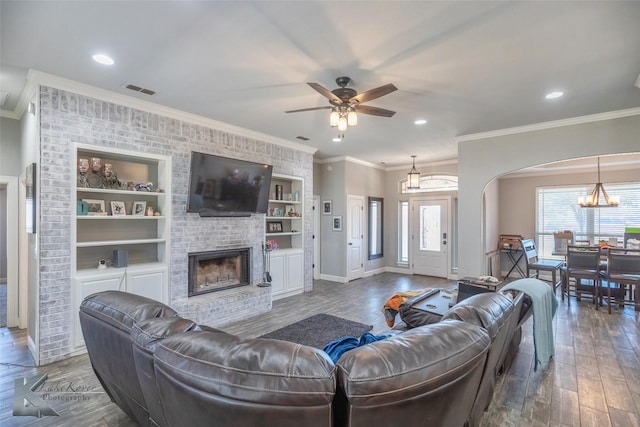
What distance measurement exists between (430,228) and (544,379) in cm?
536

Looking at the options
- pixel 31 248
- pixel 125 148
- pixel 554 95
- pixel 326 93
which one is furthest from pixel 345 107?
pixel 31 248

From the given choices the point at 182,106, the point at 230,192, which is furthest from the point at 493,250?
the point at 182,106

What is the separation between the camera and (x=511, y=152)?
16.0ft

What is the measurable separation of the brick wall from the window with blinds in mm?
6363

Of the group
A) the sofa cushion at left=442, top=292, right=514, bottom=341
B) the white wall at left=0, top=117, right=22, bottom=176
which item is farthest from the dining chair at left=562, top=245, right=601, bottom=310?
the white wall at left=0, top=117, right=22, bottom=176

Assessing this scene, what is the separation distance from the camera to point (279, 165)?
576 centimetres

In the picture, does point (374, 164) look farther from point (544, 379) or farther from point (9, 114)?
point (9, 114)

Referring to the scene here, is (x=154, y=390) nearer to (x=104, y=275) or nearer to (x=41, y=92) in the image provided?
(x=104, y=275)

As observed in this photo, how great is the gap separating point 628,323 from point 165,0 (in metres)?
6.33

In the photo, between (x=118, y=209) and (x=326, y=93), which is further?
(x=118, y=209)

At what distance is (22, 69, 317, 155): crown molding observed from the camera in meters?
3.19

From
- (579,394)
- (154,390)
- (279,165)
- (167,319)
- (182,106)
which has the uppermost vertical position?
(182,106)

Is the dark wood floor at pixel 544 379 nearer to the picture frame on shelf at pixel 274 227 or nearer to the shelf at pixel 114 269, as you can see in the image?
the shelf at pixel 114 269

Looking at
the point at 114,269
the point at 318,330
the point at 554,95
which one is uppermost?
the point at 554,95
